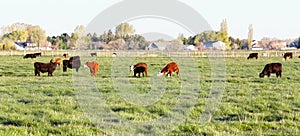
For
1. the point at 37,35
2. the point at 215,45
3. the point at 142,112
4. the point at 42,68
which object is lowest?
the point at 142,112

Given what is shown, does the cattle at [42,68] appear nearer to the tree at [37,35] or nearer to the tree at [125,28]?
the tree at [125,28]

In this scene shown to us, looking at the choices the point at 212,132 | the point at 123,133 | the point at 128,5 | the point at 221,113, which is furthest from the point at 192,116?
the point at 128,5

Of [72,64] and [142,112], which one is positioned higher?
[72,64]

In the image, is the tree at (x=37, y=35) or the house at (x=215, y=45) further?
the tree at (x=37, y=35)

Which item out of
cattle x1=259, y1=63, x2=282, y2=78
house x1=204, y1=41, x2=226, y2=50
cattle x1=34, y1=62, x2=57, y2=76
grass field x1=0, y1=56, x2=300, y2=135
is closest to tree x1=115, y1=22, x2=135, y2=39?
cattle x1=34, y1=62, x2=57, y2=76

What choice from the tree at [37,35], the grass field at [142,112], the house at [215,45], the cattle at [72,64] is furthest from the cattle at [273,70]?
the tree at [37,35]

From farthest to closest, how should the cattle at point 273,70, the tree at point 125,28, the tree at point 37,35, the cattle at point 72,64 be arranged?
the tree at point 37,35
the cattle at point 72,64
the tree at point 125,28
the cattle at point 273,70

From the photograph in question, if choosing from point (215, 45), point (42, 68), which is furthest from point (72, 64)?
point (215, 45)

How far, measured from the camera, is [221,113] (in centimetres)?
868

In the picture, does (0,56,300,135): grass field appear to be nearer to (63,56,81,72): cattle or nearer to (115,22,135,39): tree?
(115,22,135,39): tree

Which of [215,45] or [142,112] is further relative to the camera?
[215,45]

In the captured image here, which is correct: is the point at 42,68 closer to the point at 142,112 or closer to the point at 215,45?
the point at 142,112

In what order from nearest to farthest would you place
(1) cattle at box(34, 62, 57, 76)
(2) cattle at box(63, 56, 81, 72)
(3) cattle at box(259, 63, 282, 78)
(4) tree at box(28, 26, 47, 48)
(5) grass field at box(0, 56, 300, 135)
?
(5) grass field at box(0, 56, 300, 135)
(3) cattle at box(259, 63, 282, 78)
(1) cattle at box(34, 62, 57, 76)
(2) cattle at box(63, 56, 81, 72)
(4) tree at box(28, 26, 47, 48)

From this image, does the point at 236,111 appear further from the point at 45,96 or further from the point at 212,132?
the point at 45,96
